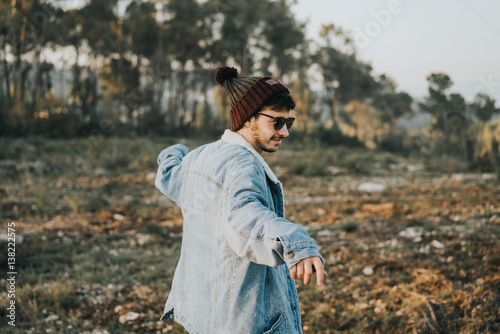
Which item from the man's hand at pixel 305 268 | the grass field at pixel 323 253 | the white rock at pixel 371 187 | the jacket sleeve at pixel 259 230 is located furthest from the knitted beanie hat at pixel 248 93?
the white rock at pixel 371 187

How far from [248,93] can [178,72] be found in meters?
31.0

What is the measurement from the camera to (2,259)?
4285mm

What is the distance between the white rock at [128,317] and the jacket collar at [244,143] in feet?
8.03

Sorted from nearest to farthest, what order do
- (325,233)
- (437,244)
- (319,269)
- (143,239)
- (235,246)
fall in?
1. (319,269)
2. (235,246)
3. (437,244)
4. (143,239)
5. (325,233)

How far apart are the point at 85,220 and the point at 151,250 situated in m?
1.75

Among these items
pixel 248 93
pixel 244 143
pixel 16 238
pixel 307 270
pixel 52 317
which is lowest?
pixel 52 317

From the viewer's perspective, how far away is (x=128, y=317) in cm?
334

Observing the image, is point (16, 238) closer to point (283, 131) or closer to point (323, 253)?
point (323, 253)

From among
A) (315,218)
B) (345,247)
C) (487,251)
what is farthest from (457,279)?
(315,218)

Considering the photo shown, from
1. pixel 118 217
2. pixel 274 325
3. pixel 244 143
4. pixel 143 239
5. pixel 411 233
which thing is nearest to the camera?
pixel 274 325

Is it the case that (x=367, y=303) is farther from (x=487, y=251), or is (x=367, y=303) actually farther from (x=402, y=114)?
(x=402, y=114)

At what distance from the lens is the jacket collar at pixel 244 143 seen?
1.44m

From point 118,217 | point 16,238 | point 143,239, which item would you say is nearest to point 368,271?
point 143,239

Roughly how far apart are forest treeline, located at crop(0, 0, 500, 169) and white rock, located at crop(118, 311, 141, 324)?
42.6 feet
